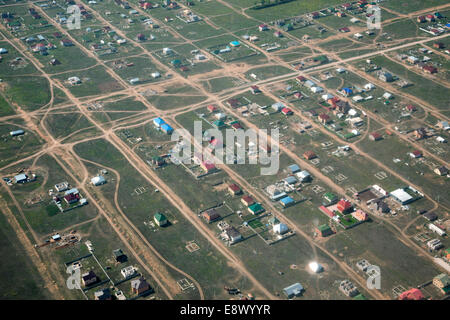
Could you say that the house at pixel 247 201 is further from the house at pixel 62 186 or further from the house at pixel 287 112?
the house at pixel 62 186

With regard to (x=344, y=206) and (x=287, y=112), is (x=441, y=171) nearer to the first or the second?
(x=344, y=206)

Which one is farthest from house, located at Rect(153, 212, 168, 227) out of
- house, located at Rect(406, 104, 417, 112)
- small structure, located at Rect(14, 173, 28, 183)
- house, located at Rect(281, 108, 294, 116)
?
house, located at Rect(406, 104, 417, 112)

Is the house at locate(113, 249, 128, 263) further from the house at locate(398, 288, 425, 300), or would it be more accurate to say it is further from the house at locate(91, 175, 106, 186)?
the house at locate(398, 288, 425, 300)

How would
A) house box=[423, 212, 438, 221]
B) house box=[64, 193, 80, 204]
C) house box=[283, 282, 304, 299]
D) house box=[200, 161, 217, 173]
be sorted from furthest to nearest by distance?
house box=[200, 161, 217, 173] → house box=[64, 193, 80, 204] → house box=[423, 212, 438, 221] → house box=[283, 282, 304, 299]

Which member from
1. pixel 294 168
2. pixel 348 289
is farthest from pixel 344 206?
pixel 348 289
